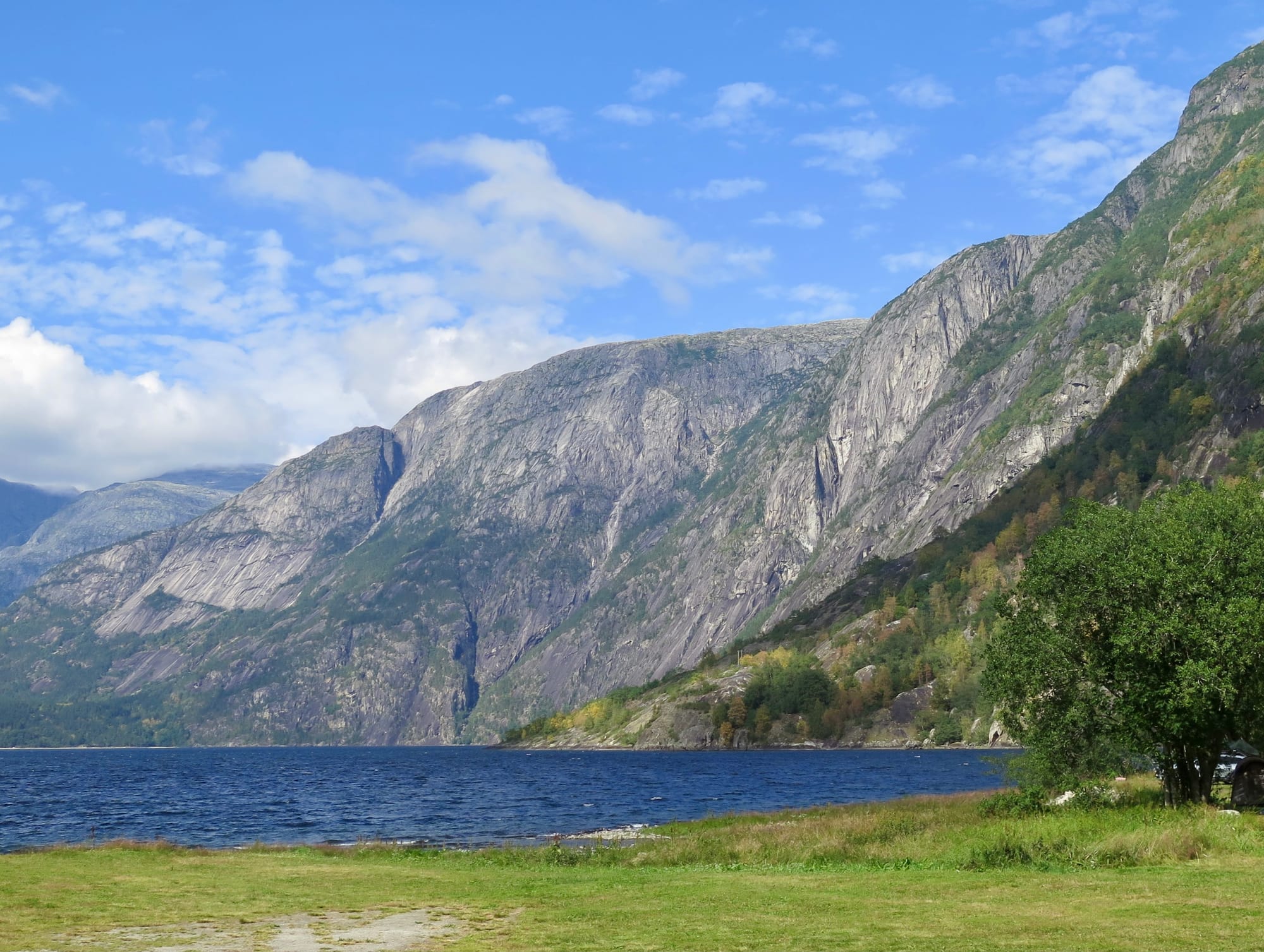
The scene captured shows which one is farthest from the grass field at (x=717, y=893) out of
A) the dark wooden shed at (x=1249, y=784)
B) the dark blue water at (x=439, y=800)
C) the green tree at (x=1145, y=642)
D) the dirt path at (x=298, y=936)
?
the dark blue water at (x=439, y=800)

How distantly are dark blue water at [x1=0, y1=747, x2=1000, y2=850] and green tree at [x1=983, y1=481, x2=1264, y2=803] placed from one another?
111 ft

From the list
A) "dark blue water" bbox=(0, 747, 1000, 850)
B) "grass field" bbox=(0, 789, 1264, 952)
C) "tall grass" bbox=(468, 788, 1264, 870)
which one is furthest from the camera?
"dark blue water" bbox=(0, 747, 1000, 850)

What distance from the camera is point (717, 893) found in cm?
3278

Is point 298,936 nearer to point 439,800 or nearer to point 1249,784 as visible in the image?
point 1249,784

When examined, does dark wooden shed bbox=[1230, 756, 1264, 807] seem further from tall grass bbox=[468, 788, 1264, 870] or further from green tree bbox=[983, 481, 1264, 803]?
tall grass bbox=[468, 788, 1264, 870]

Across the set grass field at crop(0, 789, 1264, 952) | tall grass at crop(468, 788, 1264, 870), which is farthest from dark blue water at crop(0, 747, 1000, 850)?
grass field at crop(0, 789, 1264, 952)

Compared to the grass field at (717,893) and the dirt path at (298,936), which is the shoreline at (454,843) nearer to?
the grass field at (717,893)

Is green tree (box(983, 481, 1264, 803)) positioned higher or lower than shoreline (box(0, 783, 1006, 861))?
higher

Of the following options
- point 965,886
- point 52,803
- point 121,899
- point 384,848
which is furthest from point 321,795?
point 965,886

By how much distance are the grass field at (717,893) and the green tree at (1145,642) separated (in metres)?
3.35

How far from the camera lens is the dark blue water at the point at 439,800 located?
86938mm

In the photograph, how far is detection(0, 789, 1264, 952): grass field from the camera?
79.7 ft

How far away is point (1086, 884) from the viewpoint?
31.3m

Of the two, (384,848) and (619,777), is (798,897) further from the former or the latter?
(619,777)
